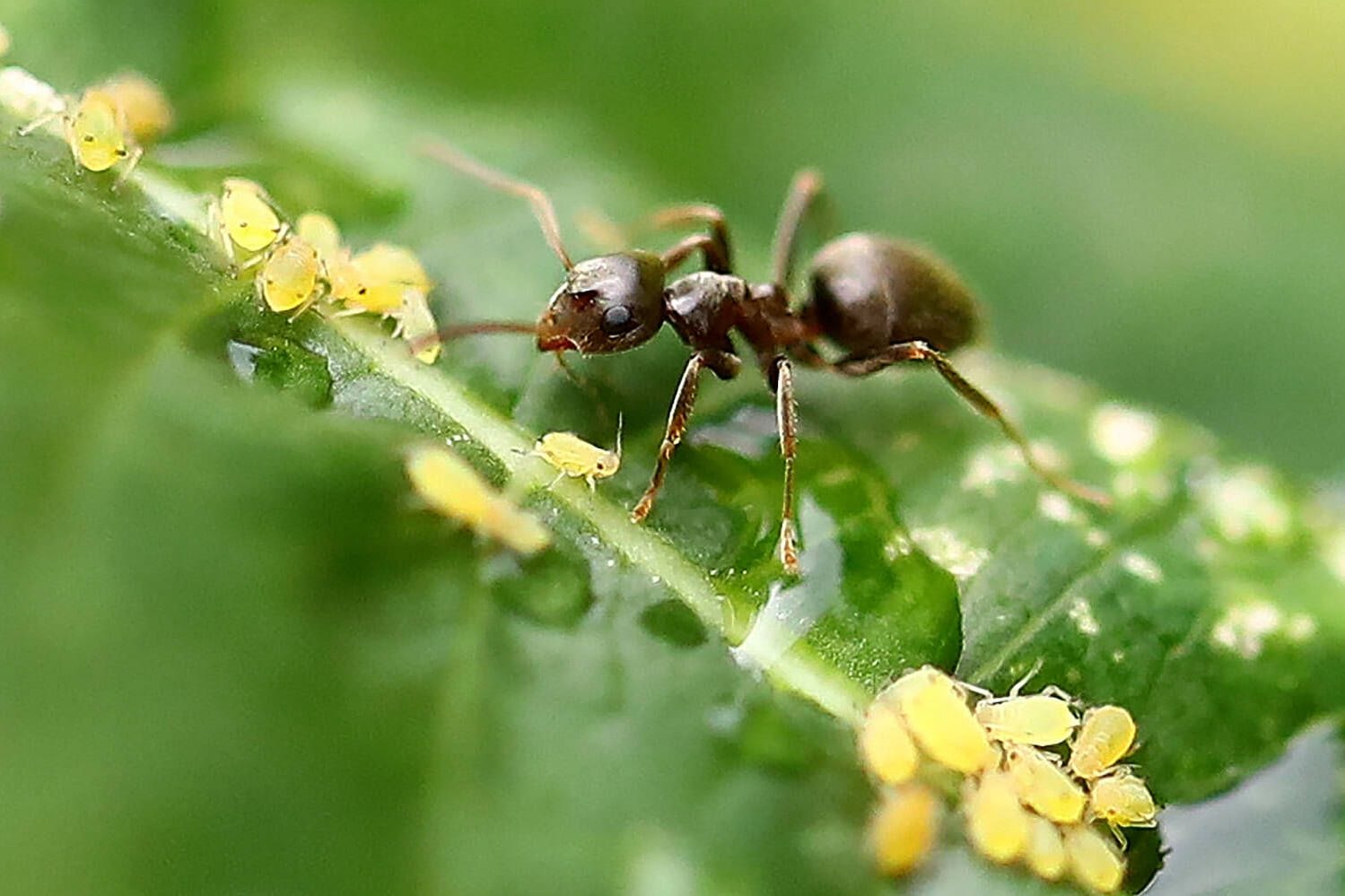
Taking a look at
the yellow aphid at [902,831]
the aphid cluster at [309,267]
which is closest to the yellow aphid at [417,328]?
the aphid cluster at [309,267]

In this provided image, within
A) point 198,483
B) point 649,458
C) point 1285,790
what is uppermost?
point 198,483

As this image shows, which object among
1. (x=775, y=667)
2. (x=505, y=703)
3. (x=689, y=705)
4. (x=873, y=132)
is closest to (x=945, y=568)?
(x=775, y=667)

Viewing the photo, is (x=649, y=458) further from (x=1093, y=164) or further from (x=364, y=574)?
(x=1093, y=164)

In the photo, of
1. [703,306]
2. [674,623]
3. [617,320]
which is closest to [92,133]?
[617,320]

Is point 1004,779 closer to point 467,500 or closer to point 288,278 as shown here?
point 467,500

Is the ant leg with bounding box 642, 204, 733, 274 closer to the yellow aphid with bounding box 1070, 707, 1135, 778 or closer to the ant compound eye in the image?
the ant compound eye
